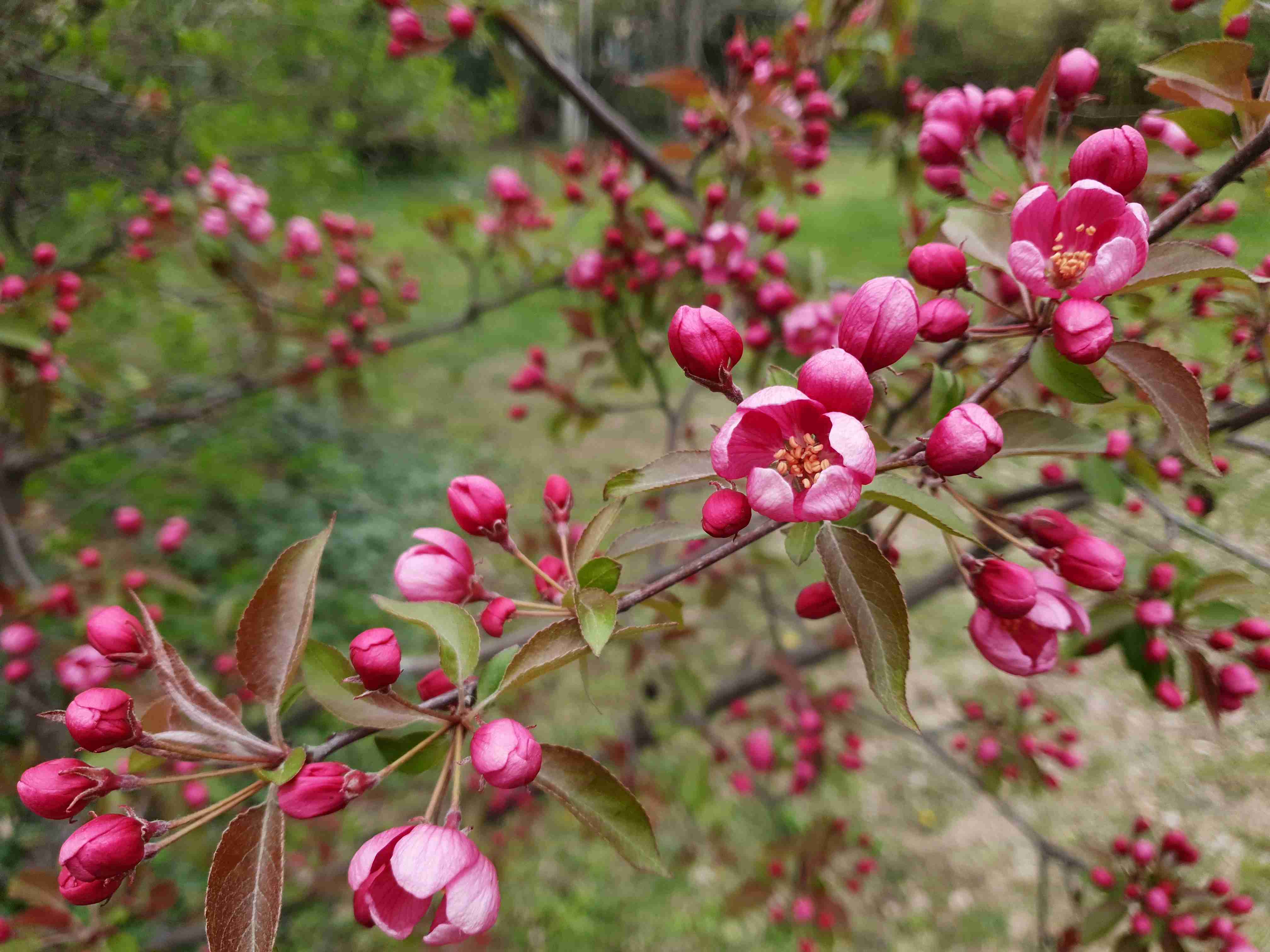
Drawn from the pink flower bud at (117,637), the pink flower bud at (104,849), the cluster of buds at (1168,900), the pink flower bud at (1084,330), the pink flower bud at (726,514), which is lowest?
the cluster of buds at (1168,900)

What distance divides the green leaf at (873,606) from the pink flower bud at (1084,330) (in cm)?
24

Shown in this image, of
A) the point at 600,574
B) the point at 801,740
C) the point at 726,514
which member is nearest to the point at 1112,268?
the point at 726,514

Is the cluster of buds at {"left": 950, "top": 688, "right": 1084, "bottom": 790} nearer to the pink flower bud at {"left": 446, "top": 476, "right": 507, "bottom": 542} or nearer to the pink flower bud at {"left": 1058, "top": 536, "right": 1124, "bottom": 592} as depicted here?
the pink flower bud at {"left": 1058, "top": 536, "right": 1124, "bottom": 592}

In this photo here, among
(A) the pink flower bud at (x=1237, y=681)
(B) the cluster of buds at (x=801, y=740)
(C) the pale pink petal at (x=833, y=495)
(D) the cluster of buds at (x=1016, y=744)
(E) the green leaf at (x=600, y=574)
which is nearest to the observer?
(C) the pale pink petal at (x=833, y=495)

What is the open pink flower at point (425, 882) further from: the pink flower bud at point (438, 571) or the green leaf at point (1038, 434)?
the green leaf at point (1038, 434)

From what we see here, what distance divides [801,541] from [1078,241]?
15.5 inches

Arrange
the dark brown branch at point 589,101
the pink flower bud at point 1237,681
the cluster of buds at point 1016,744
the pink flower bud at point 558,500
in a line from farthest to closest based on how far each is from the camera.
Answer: the cluster of buds at point 1016,744, the dark brown branch at point 589,101, the pink flower bud at point 1237,681, the pink flower bud at point 558,500

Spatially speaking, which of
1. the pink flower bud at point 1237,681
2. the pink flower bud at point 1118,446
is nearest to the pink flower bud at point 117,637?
the pink flower bud at point 1118,446

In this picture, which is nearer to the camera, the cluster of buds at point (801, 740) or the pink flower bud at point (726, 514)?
the pink flower bud at point (726, 514)

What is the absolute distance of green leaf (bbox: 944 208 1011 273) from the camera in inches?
27.9

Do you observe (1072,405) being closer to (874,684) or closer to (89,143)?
(874,684)

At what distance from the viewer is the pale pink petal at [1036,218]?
2.14 feet

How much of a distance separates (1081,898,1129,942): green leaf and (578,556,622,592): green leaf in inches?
54.4

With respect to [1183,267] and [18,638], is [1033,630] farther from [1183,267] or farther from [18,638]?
[18,638]
